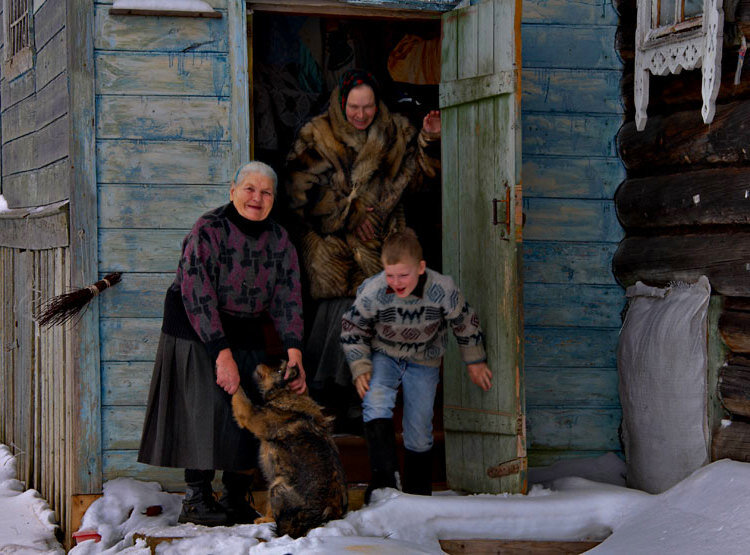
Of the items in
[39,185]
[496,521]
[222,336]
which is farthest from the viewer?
[39,185]

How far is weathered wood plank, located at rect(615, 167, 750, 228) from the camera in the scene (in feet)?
16.8

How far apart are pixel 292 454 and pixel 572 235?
254 cm

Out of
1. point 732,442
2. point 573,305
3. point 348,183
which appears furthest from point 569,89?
point 732,442

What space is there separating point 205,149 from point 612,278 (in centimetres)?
273

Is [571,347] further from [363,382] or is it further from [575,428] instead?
[363,382]

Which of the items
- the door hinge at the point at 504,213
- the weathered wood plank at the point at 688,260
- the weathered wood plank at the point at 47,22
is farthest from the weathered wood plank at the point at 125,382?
the weathered wood plank at the point at 688,260

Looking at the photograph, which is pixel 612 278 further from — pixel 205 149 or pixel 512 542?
pixel 205 149

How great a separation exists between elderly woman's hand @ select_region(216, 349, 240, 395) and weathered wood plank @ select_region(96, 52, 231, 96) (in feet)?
5.82

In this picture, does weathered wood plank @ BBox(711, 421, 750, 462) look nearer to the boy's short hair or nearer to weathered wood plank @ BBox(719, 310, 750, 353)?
weathered wood plank @ BBox(719, 310, 750, 353)

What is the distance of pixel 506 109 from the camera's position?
18.1ft

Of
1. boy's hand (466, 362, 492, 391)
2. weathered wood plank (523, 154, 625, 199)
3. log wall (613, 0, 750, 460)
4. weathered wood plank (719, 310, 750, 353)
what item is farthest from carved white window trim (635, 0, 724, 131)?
boy's hand (466, 362, 492, 391)

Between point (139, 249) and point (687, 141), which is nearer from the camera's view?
point (687, 141)

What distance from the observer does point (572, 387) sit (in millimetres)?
6348

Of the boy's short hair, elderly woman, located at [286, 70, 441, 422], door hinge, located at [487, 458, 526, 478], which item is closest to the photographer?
the boy's short hair
